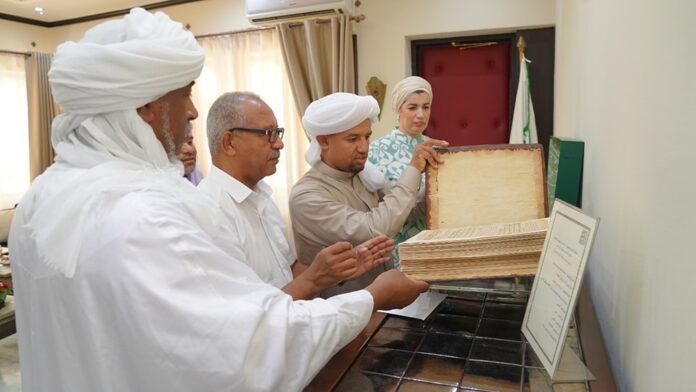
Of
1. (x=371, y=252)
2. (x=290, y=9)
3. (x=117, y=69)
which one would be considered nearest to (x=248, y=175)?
(x=371, y=252)

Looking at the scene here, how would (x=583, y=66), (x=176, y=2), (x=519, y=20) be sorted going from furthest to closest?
1. (x=176, y=2)
2. (x=519, y=20)
3. (x=583, y=66)

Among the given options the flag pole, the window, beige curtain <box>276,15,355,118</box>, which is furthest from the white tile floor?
the flag pole

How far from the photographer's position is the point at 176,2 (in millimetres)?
4078

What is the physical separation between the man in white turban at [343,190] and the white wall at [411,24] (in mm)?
1872

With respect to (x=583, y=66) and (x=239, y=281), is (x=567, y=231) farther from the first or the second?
(x=583, y=66)

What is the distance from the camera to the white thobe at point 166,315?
0.70m

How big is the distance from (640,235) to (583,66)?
3.14ft

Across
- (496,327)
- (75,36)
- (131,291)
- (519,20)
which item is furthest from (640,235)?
(75,36)

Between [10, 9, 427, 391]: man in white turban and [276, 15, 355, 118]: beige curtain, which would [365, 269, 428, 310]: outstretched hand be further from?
[276, 15, 355, 118]: beige curtain

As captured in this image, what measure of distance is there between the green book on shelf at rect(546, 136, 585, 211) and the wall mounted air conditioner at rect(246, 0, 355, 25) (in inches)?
97.7

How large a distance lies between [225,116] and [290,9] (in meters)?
2.38

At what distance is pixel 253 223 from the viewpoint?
1.40m

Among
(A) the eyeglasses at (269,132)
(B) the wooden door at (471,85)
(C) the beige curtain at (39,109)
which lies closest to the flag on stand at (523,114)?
(B) the wooden door at (471,85)

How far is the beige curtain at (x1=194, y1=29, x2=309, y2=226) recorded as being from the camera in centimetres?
391
